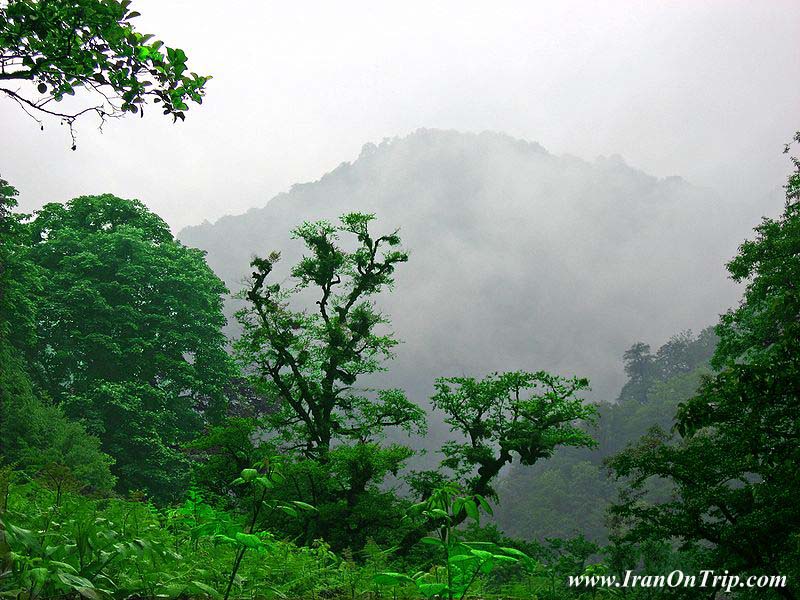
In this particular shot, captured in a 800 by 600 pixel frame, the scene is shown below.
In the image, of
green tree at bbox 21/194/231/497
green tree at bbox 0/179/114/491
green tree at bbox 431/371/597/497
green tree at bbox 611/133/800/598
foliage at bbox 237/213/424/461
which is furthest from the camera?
green tree at bbox 21/194/231/497

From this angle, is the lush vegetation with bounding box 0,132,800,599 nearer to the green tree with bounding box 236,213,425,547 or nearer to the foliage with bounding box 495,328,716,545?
the green tree with bounding box 236,213,425,547

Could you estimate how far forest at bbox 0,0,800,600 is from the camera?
2866 millimetres

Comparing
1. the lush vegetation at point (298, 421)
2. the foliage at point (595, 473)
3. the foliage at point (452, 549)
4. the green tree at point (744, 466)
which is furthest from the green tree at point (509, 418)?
the foliage at point (595, 473)

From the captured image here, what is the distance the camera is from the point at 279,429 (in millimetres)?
18484

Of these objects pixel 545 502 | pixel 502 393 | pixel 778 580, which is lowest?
pixel 778 580

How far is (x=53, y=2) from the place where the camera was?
3.86 metres

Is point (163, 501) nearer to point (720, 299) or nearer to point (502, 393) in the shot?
point (502, 393)

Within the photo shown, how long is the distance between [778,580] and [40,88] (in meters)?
9.23

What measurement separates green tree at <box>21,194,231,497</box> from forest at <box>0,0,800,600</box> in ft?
0.30

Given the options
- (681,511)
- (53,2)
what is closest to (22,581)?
(53,2)

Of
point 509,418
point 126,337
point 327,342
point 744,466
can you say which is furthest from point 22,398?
point 744,466

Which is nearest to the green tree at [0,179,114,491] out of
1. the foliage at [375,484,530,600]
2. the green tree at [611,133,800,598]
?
the green tree at [611,133,800,598]

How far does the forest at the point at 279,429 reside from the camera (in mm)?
2866

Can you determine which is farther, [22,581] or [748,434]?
[748,434]
